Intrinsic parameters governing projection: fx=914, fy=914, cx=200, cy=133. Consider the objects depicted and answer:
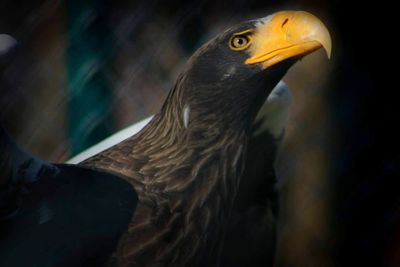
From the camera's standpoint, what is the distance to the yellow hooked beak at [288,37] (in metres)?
1.60

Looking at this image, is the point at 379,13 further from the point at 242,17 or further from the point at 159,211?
the point at 159,211

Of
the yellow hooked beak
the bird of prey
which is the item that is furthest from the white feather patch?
the yellow hooked beak

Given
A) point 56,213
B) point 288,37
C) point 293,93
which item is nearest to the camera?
point 56,213

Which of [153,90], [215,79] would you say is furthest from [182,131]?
[153,90]

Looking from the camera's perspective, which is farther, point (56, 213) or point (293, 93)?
point (293, 93)

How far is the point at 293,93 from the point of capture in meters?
2.03

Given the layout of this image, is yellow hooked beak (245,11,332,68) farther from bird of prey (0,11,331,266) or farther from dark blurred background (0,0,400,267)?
dark blurred background (0,0,400,267)

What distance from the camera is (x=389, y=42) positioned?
208 cm

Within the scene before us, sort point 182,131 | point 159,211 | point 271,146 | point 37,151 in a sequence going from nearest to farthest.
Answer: point 159,211
point 182,131
point 37,151
point 271,146

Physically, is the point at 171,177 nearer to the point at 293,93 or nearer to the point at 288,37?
the point at 288,37

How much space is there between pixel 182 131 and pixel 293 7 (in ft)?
1.33

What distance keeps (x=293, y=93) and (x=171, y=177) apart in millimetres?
490

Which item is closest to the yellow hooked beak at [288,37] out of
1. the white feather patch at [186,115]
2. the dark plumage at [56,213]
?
the white feather patch at [186,115]

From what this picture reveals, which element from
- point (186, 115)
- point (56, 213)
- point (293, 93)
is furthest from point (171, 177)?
point (293, 93)
